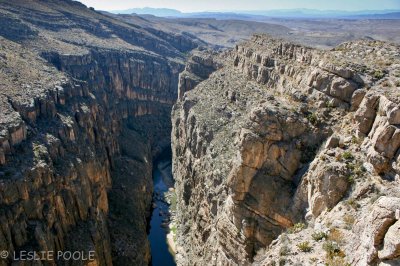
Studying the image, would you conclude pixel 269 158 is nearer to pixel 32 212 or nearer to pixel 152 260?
pixel 32 212

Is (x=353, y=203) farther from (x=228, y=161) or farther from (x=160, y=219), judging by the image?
(x=160, y=219)

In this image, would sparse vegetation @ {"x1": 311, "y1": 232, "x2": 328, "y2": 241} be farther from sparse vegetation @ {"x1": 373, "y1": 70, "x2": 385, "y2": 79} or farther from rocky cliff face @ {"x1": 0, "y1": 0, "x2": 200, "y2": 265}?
rocky cliff face @ {"x1": 0, "y1": 0, "x2": 200, "y2": 265}

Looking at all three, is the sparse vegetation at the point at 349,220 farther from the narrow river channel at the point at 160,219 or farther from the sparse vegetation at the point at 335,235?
the narrow river channel at the point at 160,219

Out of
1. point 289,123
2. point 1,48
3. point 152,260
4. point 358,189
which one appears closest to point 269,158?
point 289,123

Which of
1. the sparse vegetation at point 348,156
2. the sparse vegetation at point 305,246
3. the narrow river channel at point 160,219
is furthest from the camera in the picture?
the narrow river channel at point 160,219

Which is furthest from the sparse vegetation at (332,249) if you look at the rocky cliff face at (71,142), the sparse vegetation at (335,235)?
the rocky cliff face at (71,142)
